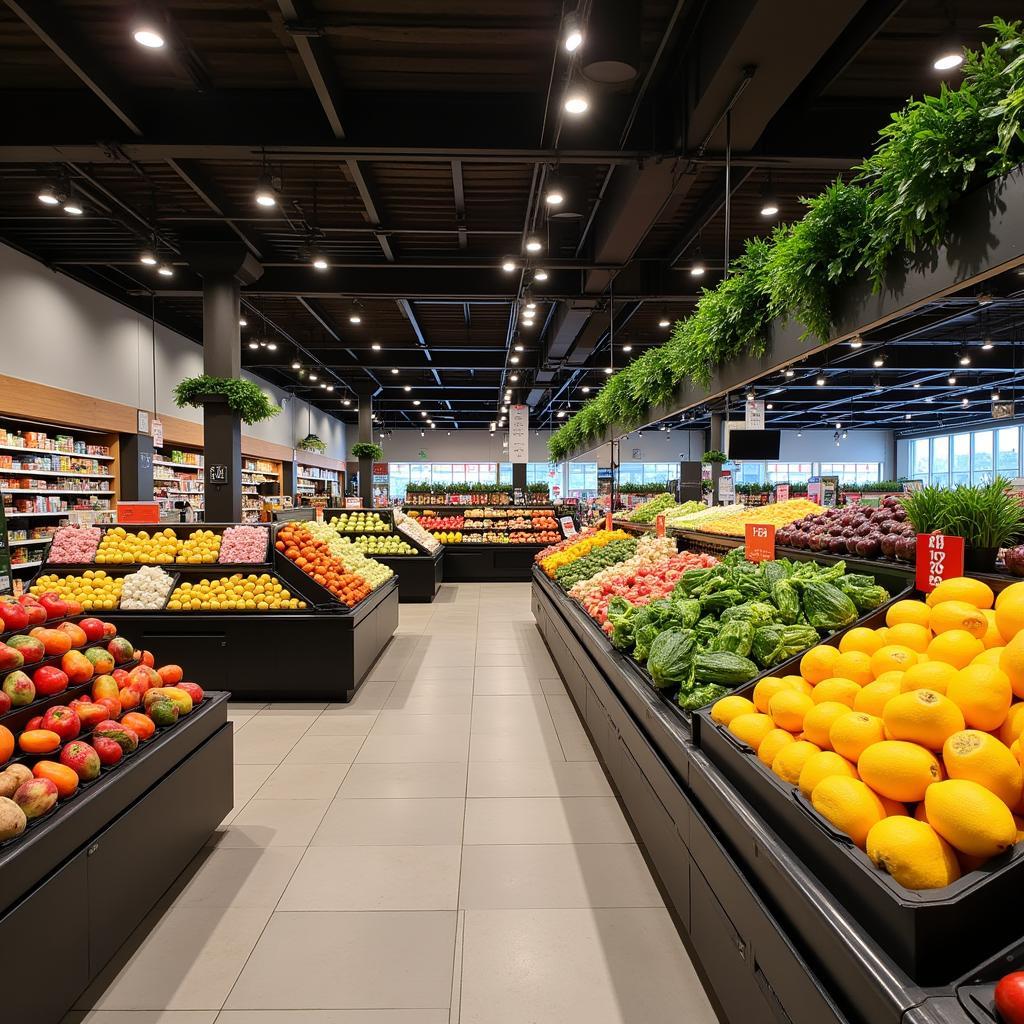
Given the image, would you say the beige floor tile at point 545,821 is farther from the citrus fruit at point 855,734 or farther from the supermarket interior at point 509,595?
the citrus fruit at point 855,734

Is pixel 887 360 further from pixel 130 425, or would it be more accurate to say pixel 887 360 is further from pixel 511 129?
pixel 130 425

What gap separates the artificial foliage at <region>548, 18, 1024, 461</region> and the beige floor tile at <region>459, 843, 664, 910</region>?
2.62 meters

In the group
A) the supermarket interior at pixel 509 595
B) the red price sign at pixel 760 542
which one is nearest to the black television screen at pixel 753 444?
the supermarket interior at pixel 509 595

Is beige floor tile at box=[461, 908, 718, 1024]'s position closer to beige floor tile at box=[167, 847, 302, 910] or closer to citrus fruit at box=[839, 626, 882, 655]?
beige floor tile at box=[167, 847, 302, 910]

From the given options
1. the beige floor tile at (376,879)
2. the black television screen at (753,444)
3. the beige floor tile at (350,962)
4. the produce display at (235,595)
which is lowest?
the beige floor tile at (376,879)

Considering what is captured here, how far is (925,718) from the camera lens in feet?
4.66

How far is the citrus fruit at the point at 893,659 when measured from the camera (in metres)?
1.82

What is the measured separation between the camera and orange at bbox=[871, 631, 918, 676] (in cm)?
182

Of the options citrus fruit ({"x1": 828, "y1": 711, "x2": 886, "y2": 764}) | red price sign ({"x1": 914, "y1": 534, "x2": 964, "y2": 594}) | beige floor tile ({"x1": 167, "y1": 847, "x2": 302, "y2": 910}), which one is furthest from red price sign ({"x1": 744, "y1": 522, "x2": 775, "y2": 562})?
beige floor tile ({"x1": 167, "y1": 847, "x2": 302, "y2": 910})

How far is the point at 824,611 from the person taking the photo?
99.7 inches

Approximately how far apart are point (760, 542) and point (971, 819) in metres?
2.84

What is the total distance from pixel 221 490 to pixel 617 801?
6344mm

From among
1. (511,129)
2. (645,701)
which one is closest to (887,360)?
(511,129)

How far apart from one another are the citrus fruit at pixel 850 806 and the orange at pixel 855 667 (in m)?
0.51
